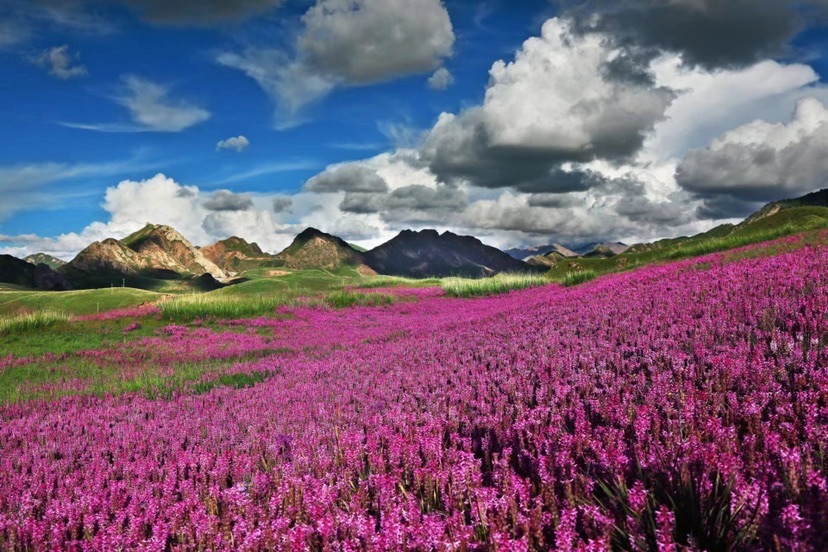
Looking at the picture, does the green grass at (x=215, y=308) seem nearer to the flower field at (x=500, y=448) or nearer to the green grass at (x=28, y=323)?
the green grass at (x=28, y=323)

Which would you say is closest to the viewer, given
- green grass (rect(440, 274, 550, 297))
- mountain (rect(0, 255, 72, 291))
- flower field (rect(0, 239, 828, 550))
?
flower field (rect(0, 239, 828, 550))

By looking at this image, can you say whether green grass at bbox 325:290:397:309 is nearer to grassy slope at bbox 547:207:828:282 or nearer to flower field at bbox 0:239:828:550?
grassy slope at bbox 547:207:828:282

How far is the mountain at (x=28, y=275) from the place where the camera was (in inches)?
7101

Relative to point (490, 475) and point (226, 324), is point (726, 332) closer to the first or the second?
point (490, 475)

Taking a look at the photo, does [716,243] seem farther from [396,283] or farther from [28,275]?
[28,275]

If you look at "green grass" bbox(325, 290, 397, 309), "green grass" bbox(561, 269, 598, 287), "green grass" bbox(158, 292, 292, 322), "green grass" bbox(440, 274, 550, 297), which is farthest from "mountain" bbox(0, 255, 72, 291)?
"green grass" bbox(561, 269, 598, 287)

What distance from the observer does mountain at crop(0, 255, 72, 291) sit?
592 ft

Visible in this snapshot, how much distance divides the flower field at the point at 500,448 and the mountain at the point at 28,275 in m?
210

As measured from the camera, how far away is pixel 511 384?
5.12 meters

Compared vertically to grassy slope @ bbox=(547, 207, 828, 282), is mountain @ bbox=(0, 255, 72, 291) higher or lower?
higher

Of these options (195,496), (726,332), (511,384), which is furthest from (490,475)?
(726,332)

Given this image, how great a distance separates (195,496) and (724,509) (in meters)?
3.35

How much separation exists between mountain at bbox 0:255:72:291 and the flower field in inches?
8276

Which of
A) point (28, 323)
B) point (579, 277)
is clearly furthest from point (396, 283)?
point (28, 323)
